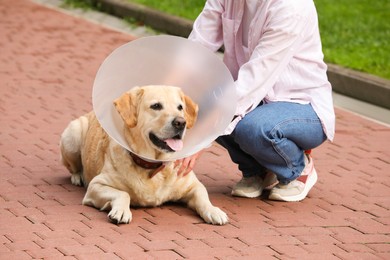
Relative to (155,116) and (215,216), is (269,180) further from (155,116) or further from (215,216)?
(155,116)

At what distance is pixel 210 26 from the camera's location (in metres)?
6.97

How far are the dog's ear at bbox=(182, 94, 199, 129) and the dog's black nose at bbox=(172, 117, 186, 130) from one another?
22 centimetres

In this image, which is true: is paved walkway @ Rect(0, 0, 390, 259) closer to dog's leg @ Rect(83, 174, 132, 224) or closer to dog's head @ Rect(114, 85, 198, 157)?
dog's leg @ Rect(83, 174, 132, 224)

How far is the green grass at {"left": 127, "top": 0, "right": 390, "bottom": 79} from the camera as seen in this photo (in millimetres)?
10797

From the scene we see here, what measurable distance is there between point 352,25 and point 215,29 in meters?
5.81

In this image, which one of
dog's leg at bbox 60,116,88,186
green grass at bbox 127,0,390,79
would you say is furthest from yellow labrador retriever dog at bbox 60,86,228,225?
green grass at bbox 127,0,390,79

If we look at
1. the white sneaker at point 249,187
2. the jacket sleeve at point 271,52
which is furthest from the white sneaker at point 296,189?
the jacket sleeve at point 271,52

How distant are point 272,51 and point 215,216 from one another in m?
1.07

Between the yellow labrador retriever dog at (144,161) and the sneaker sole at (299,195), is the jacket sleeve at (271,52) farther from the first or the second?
the sneaker sole at (299,195)

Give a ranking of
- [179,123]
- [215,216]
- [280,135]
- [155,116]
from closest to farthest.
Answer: [179,123], [155,116], [215,216], [280,135]

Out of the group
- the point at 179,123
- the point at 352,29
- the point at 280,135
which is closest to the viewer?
the point at 179,123

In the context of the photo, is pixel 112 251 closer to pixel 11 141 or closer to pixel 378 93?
pixel 11 141

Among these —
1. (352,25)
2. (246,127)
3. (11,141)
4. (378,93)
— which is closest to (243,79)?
(246,127)

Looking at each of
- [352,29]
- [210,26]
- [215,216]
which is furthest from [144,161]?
[352,29]
